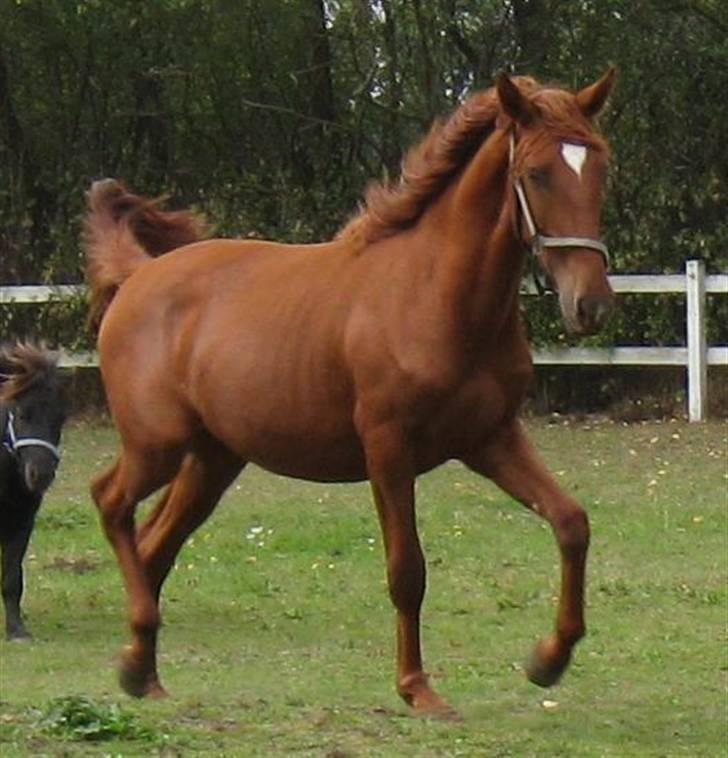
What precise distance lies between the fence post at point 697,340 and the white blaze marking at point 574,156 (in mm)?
12687

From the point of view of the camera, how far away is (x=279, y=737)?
739cm

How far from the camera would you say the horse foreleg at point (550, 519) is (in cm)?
765

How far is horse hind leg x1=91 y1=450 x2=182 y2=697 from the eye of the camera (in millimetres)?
8773

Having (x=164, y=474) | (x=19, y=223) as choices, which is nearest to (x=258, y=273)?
(x=164, y=474)

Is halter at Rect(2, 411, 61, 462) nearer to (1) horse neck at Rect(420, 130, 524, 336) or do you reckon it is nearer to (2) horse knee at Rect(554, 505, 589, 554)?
(1) horse neck at Rect(420, 130, 524, 336)

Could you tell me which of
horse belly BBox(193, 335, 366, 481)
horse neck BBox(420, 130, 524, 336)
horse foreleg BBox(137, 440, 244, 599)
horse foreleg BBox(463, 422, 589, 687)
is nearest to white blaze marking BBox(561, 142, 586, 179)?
horse neck BBox(420, 130, 524, 336)

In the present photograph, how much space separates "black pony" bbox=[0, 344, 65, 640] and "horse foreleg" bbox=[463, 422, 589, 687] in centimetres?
389

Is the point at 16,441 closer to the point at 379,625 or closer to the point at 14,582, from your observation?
the point at 14,582

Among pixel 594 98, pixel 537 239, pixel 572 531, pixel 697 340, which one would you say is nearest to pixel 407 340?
pixel 537 239

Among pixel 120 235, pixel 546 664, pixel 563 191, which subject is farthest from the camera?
pixel 120 235

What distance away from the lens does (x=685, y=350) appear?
1995 centimetres

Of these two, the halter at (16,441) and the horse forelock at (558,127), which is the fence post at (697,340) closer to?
the halter at (16,441)

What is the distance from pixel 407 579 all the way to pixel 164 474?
1484 millimetres

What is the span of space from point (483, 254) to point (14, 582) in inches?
184
